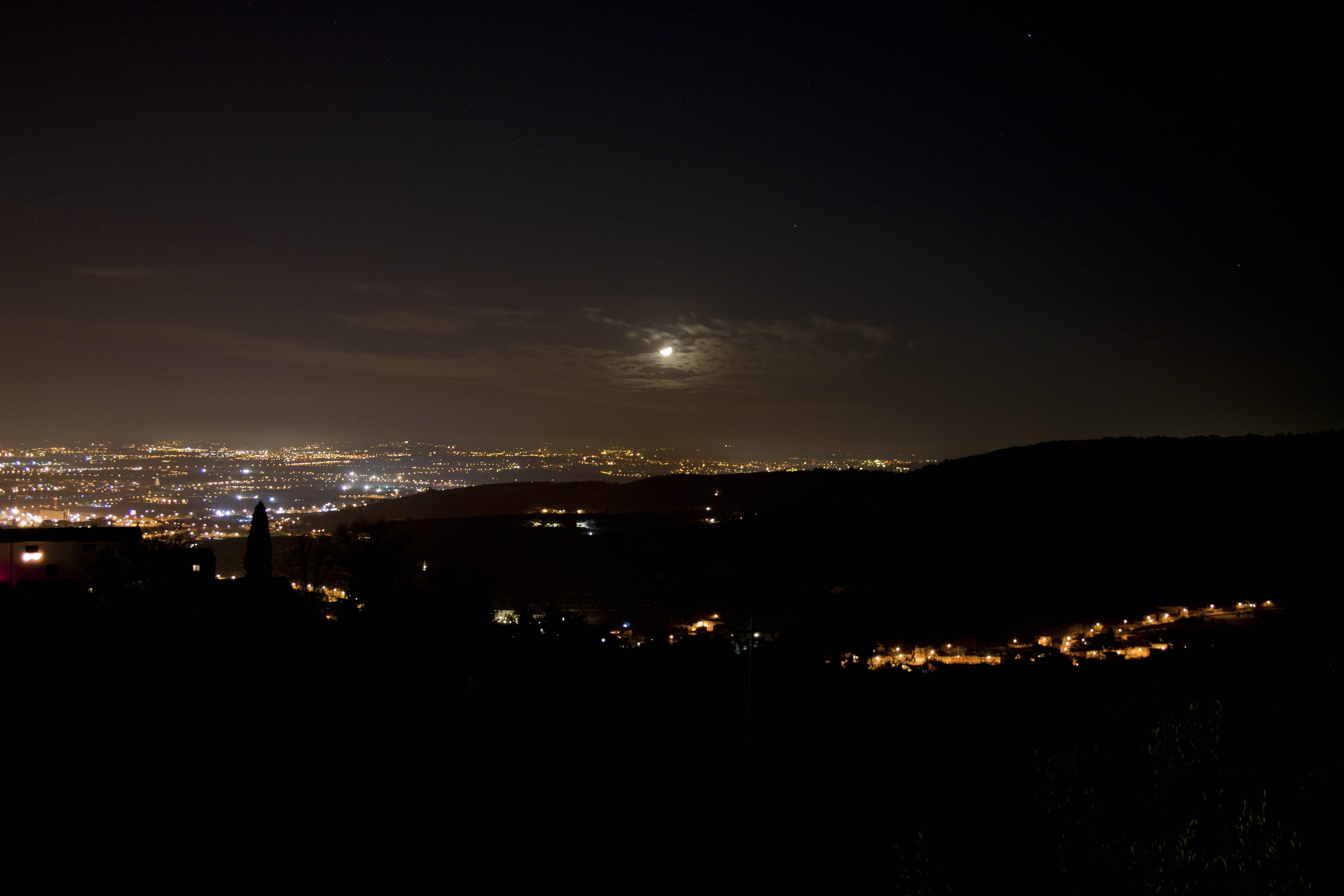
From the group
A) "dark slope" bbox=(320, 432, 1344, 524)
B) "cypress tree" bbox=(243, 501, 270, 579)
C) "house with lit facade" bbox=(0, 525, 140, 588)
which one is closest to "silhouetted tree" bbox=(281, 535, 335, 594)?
"cypress tree" bbox=(243, 501, 270, 579)

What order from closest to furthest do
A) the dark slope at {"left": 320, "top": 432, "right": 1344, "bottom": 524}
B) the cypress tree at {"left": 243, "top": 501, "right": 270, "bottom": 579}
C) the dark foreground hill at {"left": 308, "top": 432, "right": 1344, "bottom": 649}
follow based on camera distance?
the cypress tree at {"left": 243, "top": 501, "right": 270, "bottom": 579} < the dark foreground hill at {"left": 308, "top": 432, "right": 1344, "bottom": 649} < the dark slope at {"left": 320, "top": 432, "right": 1344, "bottom": 524}

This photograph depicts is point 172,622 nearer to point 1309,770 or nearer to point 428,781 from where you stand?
point 428,781

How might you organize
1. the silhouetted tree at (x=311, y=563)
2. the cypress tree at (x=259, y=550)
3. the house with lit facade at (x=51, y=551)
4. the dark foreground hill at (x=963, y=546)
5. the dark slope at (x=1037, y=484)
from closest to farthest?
the cypress tree at (x=259, y=550) → the house with lit facade at (x=51, y=551) → the silhouetted tree at (x=311, y=563) → the dark foreground hill at (x=963, y=546) → the dark slope at (x=1037, y=484)

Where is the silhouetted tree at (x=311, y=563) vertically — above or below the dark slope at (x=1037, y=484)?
below

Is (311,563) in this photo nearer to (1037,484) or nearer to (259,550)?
(259,550)

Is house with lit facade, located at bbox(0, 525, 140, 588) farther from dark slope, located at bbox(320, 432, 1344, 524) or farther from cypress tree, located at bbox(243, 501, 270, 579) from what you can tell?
dark slope, located at bbox(320, 432, 1344, 524)

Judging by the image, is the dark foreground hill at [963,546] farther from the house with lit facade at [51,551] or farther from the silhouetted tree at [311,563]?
the house with lit facade at [51,551]

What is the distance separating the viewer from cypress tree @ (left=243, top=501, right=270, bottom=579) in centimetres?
1620

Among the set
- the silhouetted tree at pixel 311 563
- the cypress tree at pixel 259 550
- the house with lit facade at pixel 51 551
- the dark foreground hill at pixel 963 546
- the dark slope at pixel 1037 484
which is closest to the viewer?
the cypress tree at pixel 259 550

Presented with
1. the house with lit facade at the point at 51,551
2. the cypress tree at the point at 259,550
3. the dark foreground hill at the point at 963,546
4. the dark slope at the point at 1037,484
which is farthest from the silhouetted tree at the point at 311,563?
the dark slope at the point at 1037,484

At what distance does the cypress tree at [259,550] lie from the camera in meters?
16.2

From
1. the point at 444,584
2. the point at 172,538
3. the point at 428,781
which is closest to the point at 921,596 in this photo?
the point at 444,584

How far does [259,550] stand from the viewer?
1628cm

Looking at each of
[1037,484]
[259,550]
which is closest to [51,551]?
[259,550]
